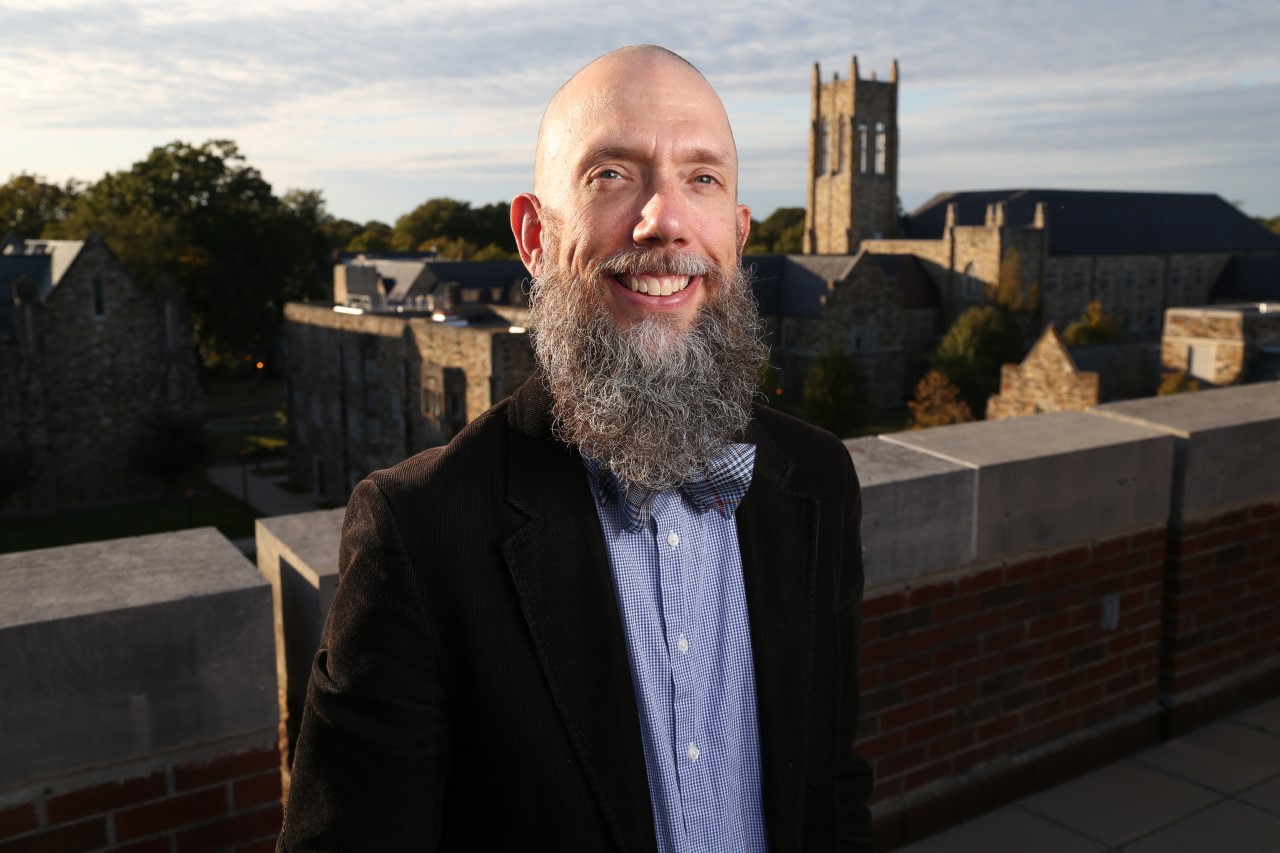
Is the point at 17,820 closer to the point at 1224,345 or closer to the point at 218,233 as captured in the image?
the point at 1224,345

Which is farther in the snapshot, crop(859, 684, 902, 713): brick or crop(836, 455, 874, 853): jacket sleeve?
crop(859, 684, 902, 713): brick

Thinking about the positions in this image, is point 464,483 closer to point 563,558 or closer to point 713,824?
point 563,558

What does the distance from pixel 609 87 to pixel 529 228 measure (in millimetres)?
310

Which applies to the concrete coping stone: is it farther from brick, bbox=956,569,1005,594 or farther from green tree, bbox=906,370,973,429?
green tree, bbox=906,370,973,429

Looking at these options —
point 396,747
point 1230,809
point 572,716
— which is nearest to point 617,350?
point 572,716

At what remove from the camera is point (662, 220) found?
6.13 feet

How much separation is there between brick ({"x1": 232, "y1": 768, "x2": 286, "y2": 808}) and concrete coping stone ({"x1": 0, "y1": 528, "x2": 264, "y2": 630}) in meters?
0.43

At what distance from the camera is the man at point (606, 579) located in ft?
5.74

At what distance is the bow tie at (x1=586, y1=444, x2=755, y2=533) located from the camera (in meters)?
1.91

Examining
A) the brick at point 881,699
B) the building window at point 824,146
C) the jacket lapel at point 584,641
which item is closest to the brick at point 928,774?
the brick at point 881,699

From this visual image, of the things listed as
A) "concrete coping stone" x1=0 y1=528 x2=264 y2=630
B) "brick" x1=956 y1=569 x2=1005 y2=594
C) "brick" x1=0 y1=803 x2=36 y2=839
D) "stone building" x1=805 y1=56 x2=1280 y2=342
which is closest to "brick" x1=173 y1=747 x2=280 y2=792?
"brick" x1=0 y1=803 x2=36 y2=839

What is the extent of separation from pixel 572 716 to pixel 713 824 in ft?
1.08

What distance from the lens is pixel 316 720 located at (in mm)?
1757

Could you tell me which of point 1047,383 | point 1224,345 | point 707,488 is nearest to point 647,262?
point 707,488
